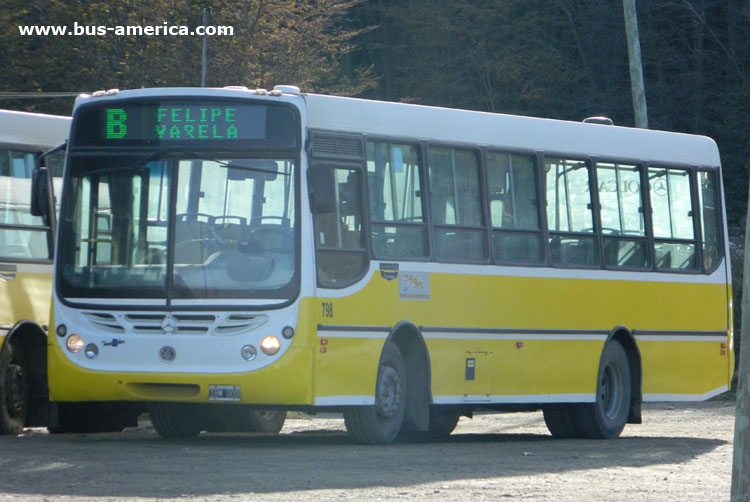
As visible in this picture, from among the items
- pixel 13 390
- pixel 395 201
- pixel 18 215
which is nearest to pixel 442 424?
pixel 395 201

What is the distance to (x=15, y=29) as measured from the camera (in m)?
28.7

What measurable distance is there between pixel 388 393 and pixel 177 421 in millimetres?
2137

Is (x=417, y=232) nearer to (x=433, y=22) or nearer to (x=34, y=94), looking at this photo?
(x=34, y=94)

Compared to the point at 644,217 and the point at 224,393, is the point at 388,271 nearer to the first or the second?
the point at 224,393

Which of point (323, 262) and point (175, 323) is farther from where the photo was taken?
point (323, 262)

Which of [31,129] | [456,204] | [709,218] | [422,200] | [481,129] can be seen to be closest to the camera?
[422,200]

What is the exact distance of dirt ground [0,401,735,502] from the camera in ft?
33.1

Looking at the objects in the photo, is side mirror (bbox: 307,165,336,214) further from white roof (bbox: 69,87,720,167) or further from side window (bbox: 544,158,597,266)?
side window (bbox: 544,158,597,266)

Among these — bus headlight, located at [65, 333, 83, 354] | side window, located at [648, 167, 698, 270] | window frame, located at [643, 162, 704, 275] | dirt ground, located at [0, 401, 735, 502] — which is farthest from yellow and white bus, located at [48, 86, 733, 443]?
side window, located at [648, 167, 698, 270]

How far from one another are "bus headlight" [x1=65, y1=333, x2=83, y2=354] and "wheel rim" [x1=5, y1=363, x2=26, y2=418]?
136 cm

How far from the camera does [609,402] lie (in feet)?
56.3

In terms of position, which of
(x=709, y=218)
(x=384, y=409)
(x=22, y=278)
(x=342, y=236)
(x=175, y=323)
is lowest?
(x=384, y=409)

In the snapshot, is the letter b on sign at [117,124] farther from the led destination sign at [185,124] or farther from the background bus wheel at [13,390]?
the background bus wheel at [13,390]

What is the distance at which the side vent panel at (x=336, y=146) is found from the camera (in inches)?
528
